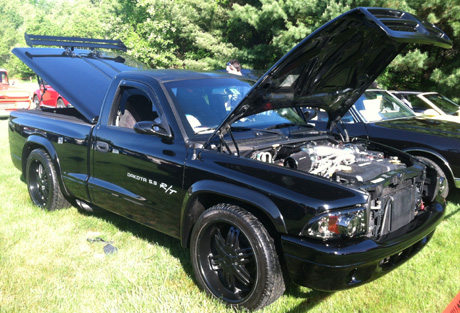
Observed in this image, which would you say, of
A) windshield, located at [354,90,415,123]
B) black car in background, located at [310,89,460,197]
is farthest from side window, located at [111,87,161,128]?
windshield, located at [354,90,415,123]

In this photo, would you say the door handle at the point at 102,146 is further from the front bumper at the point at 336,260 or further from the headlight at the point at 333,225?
the headlight at the point at 333,225

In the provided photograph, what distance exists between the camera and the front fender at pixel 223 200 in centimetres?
276

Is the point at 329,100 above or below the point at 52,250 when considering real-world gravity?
above

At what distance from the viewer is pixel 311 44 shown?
3.01 m

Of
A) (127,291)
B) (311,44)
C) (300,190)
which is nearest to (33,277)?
(127,291)

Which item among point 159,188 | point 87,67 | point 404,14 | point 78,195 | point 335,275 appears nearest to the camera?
point 335,275

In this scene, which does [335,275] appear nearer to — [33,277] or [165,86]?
[165,86]

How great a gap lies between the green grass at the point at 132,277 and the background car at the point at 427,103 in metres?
4.60

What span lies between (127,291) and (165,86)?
5.82 feet

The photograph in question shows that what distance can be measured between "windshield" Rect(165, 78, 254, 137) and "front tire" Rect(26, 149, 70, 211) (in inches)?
81.9

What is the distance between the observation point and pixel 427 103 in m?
8.82

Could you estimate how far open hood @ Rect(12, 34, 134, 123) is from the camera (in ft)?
14.9

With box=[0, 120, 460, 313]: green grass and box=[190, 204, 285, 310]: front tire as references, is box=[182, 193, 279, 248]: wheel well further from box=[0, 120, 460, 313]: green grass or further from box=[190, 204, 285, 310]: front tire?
box=[0, 120, 460, 313]: green grass

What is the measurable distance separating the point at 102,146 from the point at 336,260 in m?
2.54
